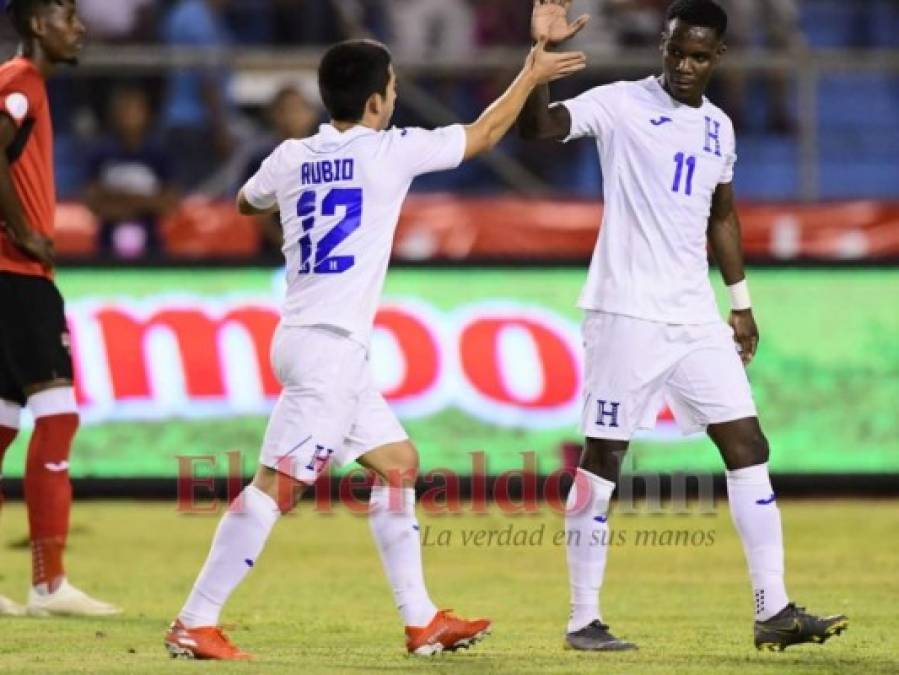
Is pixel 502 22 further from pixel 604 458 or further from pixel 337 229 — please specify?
pixel 337 229

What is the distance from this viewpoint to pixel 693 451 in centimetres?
1414

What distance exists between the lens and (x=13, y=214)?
29.6ft

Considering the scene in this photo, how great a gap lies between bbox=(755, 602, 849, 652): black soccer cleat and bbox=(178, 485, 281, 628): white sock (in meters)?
1.98

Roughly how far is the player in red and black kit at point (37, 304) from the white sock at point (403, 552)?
2288mm

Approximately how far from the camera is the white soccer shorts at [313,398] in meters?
7.40

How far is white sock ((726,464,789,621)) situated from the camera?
791cm

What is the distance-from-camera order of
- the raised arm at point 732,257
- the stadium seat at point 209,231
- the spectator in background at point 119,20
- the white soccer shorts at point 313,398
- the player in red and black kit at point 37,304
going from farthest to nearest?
the spectator in background at point 119,20 < the stadium seat at point 209,231 < the player in red and black kit at point 37,304 < the raised arm at point 732,257 < the white soccer shorts at point 313,398

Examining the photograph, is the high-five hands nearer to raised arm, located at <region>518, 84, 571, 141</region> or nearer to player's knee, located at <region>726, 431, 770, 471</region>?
raised arm, located at <region>518, 84, 571, 141</region>

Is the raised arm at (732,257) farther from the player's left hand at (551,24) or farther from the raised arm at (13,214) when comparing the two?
the raised arm at (13,214)

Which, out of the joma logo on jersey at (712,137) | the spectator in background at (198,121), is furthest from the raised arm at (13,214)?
the spectator in background at (198,121)

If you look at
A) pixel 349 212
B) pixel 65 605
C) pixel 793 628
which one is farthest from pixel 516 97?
pixel 65 605

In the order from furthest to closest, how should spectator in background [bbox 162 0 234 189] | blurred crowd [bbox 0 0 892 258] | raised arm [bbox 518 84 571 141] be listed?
spectator in background [bbox 162 0 234 189], blurred crowd [bbox 0 0 892 258], raised arm [bbox 518 84 571 141]

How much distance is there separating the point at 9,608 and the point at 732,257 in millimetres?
3815

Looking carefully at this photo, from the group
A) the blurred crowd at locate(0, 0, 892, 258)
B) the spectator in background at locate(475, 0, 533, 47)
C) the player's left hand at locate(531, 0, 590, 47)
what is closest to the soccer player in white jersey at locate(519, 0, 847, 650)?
the player's left hand at locate(531, 0, 590, 47)
